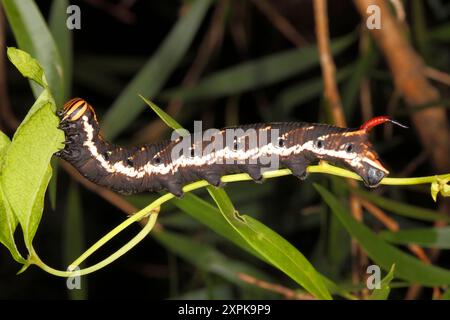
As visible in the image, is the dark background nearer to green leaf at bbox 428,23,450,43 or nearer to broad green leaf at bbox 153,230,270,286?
green leaf at bbox 428,23,450,43

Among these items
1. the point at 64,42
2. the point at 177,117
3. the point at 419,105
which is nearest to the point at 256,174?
the point at 64,42

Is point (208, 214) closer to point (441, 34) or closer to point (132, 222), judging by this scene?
point (132, 222)

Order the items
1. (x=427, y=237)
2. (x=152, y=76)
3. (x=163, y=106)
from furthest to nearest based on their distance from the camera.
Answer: (x=163, y=106) < (x=152, y=76) < (x=427, y=237)

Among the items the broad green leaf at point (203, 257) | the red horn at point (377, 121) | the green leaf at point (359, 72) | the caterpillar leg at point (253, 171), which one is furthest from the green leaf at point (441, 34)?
the caterpillar leg at point (253, 171)

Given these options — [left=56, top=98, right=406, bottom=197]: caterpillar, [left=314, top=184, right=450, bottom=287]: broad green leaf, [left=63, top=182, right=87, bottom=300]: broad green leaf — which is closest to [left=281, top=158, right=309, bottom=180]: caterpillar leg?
[left=56, top=98, right=406, bottom=197]: caterpillar

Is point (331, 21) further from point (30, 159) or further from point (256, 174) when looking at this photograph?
point (30, 159)

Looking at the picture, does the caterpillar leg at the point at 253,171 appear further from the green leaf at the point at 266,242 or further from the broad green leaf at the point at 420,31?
the broad green leaf at the point at 420,31

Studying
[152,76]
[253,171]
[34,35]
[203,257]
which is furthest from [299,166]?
[152,76]
